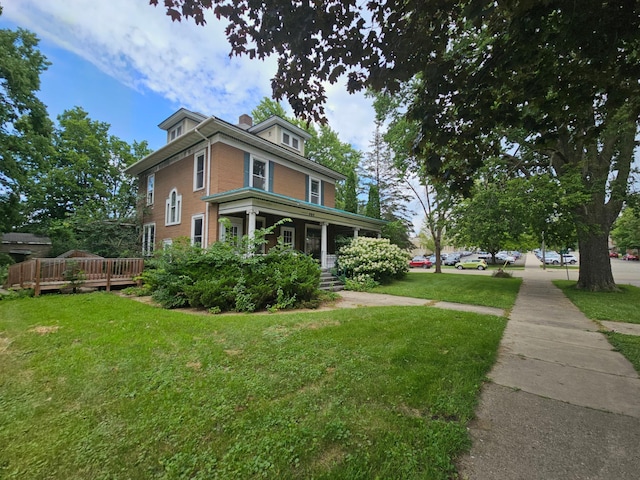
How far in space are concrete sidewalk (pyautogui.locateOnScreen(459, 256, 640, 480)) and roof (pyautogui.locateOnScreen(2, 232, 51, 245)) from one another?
29921mm

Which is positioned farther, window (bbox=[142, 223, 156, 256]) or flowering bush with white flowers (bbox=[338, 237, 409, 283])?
window (bbox=[142, 223, 156, 256])

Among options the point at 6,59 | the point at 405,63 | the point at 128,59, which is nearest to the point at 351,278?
the point at 405,63

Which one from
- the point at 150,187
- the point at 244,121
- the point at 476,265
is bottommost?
A: the point at 476,265

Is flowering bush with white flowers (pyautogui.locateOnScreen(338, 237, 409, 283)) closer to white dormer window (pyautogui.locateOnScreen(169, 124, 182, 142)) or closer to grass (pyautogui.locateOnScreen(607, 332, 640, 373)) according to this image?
grass (pyautogui.locateOnScreen(607, 332, 640, 373))

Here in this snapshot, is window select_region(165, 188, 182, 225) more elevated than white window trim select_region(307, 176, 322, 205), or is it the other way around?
white window trim select_region(307, 176, 322, 205)

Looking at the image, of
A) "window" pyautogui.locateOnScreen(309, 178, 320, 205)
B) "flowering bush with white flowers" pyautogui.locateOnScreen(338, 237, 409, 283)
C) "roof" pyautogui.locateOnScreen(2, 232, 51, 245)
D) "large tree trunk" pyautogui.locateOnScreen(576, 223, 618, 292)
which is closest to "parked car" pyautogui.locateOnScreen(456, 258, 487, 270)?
"large tree trunk" pyautogui.locateOnScreen(576, 223, 618, 292)

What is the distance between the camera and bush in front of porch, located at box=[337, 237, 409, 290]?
40.4ft

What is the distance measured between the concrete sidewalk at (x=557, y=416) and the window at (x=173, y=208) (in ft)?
43.7

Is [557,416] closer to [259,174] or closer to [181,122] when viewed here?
[259,174]

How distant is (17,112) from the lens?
1401 centimetres

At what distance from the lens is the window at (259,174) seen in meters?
12.6

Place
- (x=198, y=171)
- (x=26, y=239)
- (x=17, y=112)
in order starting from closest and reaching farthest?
(x=198, y=171)
(x=17, y=112)
(x=26, y=239)

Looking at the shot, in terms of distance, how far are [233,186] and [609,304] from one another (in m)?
13.4

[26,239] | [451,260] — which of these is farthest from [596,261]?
[26,239]
